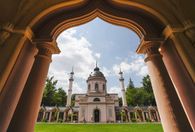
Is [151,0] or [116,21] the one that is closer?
[151,0]

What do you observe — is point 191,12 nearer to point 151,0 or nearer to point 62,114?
point 151,0

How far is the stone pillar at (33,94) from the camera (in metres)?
2.50

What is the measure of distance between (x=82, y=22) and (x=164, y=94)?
2.78 m

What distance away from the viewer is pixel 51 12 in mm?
3791

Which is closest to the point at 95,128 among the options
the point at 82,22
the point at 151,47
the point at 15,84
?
the point at 82,22

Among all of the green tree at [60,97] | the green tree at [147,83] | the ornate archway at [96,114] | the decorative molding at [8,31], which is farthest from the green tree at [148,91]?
the decorative molding at [8,31]

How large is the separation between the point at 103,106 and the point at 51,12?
32.1 metres

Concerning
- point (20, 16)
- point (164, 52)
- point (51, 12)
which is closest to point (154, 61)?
point (164, 52)

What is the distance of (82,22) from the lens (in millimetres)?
4121

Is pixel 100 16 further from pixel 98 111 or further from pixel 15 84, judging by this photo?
pixel 98 111

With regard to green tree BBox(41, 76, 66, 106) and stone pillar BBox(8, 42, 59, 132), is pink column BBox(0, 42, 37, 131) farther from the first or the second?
green tree BBox(41, 76, 66, 106)

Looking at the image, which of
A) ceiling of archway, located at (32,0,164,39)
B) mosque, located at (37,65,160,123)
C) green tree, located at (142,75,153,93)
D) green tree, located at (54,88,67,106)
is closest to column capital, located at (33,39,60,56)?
ceiling of archway, located at (32,0,164,39)

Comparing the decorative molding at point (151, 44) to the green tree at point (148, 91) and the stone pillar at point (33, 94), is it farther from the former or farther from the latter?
the green tree at point (148, 91)

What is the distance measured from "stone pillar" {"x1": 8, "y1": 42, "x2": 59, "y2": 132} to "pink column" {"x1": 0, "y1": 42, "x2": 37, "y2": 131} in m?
0.13
